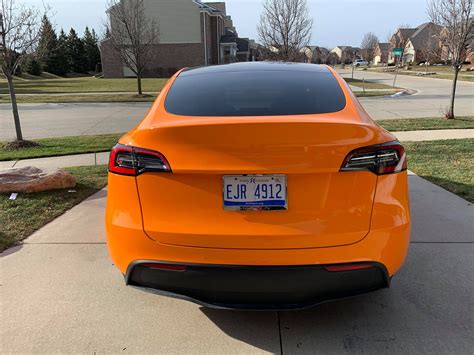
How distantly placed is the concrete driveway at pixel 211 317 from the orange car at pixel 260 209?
39 cm

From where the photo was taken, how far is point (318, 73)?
3.35m

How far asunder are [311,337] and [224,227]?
0.96 m

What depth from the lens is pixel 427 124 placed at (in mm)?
10695

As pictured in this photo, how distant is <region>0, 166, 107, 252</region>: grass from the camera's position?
4262mm

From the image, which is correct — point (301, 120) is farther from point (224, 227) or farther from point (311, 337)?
point (311, 337)

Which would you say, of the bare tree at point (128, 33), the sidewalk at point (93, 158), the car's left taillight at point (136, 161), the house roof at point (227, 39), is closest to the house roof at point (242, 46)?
the house roof at point (227, 39)

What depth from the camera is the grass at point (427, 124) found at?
402 inches

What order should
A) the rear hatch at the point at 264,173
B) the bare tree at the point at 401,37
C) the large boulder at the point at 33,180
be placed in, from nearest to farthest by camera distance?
1. the rear hatch at the point at 264,173
2. the large boulder at the point at 33,180
3. the bare tree at the point at 401,37

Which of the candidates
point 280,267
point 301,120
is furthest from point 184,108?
point 280,267

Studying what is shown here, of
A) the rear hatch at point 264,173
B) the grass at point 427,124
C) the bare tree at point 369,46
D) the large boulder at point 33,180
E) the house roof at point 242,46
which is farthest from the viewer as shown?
the bare tree at point 369,46

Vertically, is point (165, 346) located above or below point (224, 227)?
below

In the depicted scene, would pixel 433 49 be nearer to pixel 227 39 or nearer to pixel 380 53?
pixel 227 39

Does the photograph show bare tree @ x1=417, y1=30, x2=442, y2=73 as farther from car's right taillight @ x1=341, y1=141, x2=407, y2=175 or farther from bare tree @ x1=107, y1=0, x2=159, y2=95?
bare tree @ x1=107, y1=0, x2=159, y2=95

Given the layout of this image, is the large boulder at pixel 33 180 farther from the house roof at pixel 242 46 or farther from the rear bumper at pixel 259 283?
the house roof at pixel 242 46
